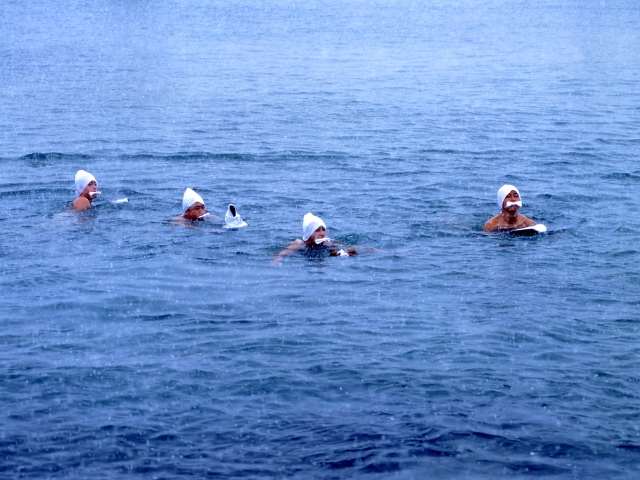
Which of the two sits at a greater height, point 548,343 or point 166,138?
point 166,138

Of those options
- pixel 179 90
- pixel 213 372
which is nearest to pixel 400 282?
pixel 213 372

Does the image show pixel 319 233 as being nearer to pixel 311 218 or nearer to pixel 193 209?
pixel 311 218

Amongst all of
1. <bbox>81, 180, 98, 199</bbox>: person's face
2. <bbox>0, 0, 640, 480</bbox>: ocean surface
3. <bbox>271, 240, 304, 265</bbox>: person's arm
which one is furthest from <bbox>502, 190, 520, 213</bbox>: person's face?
<bbox>81, 180, 98, 199</bbox>: person's face

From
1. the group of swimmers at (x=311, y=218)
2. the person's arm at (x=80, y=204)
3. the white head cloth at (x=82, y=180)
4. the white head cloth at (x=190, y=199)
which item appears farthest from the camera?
the white head cloth at (x=82, y=180)

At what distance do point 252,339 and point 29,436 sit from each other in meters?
3.61

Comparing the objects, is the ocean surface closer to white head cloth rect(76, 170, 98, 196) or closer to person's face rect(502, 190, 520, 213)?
person's face rect(502, 190, 520, 213)

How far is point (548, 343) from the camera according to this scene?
41.8 ft

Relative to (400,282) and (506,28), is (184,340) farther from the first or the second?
(506,28)

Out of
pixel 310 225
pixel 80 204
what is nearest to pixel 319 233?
pixel 310 225

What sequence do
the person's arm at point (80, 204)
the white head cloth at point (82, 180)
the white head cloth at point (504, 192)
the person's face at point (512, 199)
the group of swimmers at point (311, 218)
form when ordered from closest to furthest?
the group of swimmers at point (311, 218), the person's face at point (512, 199), the white head cloth at point (504, 192), the person's arm at point (80, 204), the white head cloth at point (82, 180)

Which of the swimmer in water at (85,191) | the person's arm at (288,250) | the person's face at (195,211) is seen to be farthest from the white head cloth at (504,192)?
the swimmer in water at (85,191)

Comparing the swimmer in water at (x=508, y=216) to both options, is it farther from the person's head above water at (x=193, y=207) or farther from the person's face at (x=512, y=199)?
the person's head above water at (x=193, y=207)

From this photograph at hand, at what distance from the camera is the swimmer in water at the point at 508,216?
1772 centimetres

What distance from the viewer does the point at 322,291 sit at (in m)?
15.1
